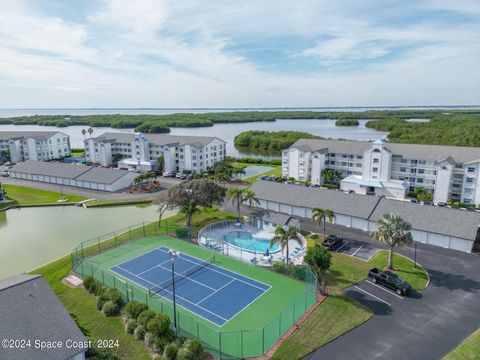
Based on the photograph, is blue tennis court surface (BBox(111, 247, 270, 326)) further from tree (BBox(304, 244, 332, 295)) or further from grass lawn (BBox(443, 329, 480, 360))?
grass lawn (BBox(443, 329, 480, 360))

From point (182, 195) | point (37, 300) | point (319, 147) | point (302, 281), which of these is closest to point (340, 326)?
point (302, 281)

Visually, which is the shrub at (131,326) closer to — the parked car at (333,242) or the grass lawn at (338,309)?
the grass lawn at (338,309)

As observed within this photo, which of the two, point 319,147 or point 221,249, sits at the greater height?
point 319,147

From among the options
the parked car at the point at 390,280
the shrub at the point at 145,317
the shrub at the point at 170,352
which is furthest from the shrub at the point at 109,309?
the parked car at the point at 390,280

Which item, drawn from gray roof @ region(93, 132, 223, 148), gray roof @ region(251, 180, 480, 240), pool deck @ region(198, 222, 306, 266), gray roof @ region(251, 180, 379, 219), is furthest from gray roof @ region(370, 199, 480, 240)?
gray roof @ region(93, 132, 223, 148)

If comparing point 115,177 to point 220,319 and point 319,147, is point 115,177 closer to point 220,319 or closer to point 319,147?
point 319,147

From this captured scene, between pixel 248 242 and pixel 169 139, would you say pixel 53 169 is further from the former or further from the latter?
pixel 248 242
